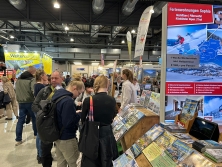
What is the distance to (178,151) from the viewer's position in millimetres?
1359

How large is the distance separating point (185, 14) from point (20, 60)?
355 inches

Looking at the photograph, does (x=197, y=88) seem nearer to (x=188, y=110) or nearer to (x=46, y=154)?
(x=188, y=110)

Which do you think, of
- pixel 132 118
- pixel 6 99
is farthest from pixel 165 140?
pixel 6 99

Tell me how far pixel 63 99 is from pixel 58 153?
791 mm

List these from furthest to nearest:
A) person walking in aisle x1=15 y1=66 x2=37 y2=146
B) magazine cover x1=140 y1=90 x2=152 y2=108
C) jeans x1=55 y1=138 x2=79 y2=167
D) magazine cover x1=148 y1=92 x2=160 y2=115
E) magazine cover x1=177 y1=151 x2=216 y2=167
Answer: person walking in aisle x1=15 y1=66 x2=37 y2=146 < magazine cover x1=140 y1=90 x2=152 y2=108 < magazine cover x1=148 y1=92 x2=160 y2=115 < jeans x1=55 y1=138 x2=79 y2=167 < magazine cover x1=177 y1=151 x2=216 y2=167

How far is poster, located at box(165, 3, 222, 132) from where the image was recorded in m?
2.11

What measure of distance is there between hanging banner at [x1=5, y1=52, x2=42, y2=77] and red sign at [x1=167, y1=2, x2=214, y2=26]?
28.4 feet

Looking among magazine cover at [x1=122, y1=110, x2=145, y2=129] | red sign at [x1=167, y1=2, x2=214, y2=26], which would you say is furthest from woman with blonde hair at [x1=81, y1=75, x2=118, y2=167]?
red sign at [x1=167, y1=2, x2=214, y2=26]

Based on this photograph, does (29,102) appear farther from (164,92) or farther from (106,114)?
(164,92)

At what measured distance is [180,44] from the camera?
2111 mm

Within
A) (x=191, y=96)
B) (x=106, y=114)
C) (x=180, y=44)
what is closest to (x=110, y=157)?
(x=106, y=114)

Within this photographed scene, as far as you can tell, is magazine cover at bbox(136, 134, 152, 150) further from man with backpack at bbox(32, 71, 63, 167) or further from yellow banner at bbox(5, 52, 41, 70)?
yellow banner at bbox(5, 52, 41, 70)

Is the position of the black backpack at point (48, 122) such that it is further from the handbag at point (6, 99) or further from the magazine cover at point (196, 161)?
the handbag at point (6, 99)

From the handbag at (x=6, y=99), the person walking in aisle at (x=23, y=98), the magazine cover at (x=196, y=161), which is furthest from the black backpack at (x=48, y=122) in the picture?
the handbag at (x=6, y=99)
